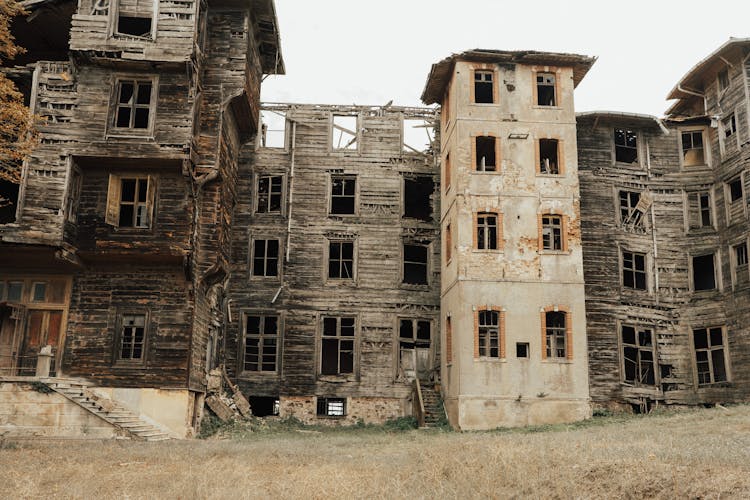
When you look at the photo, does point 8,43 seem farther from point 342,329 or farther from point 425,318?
point 425,318

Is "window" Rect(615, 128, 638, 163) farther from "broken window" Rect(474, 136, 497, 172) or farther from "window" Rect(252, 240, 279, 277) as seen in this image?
"window" Rect(252, 240, 279, 277)

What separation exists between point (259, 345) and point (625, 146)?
17.7 metres

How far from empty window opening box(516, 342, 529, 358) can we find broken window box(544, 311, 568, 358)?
0.76 metres

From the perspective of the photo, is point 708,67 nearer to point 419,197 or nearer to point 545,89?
point 545,89

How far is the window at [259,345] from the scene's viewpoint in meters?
29.6

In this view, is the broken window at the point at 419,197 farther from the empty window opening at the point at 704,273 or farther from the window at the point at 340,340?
the empty window opening at the point at 704,273

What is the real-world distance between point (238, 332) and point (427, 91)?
12.9 meters

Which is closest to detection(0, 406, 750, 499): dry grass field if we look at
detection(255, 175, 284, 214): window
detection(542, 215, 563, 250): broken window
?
detection(542, 215, 563, 250): broken window

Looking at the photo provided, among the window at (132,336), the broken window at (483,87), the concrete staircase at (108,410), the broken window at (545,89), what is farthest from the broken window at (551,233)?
the concrete staircase at (108,410)

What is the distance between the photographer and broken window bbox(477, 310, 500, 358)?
25766 mm

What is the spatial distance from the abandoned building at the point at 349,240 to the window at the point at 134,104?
80 millimetres

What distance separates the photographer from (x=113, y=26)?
24203mm

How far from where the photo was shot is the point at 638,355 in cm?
2895

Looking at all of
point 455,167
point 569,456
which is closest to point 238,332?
point 455,167
